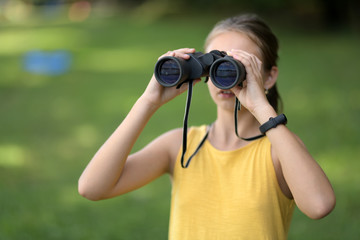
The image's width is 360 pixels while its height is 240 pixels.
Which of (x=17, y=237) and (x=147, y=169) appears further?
(x=17, y=237)

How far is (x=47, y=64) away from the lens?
10.8 meters

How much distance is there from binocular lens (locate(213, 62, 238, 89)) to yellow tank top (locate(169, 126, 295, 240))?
33 centimetres

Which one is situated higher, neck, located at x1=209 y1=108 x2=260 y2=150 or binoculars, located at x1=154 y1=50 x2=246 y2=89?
binoculars, located at x1=154 y1=50 x2=246 y2=89

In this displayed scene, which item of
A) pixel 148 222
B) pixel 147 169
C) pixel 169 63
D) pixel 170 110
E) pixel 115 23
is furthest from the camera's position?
pixel 115 23

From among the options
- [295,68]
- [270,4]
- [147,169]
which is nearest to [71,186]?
[147,169]

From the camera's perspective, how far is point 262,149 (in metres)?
1.96

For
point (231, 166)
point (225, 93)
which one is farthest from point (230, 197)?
point (225, 93)

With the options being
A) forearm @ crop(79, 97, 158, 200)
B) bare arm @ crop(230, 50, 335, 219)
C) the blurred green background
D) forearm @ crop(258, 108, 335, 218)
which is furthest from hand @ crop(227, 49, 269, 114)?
the blurred green background

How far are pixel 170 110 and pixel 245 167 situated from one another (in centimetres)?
554

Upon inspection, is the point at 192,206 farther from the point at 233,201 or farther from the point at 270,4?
the point at 270,4

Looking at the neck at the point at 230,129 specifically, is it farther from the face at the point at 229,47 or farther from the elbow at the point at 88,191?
the elbow at the point at 88,191

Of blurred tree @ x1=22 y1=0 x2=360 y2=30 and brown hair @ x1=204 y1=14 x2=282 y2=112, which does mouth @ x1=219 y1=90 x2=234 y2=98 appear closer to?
brown hair @ x1=204 y1=14 x2=282 y2=112

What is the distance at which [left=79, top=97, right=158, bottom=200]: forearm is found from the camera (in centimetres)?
195

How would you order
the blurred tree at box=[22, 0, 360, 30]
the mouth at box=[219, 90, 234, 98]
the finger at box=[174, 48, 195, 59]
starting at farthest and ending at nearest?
the blurred tree at box=[22, 0, 360, 30] < the mouth at box=[219, 90, 234, 98] < the finger at box=[174, 48, 195, 59]
